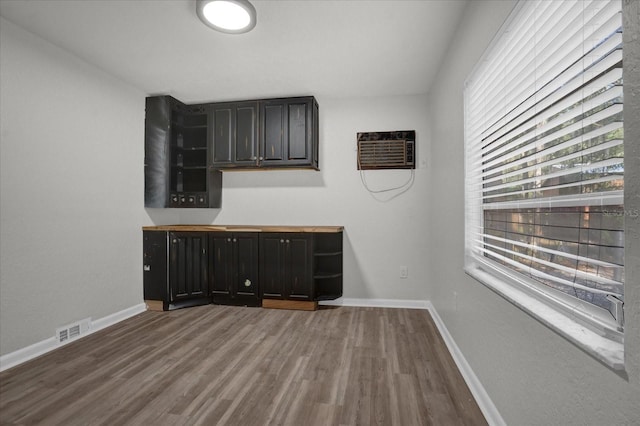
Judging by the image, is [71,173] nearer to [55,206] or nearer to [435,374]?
[55,206]

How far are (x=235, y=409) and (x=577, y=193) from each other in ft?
6.42

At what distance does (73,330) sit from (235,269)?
5.09 feet

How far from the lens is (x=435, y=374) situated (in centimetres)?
204

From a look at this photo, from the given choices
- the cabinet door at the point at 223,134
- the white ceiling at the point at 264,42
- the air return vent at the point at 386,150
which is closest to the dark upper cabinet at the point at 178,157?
the cabinet door at the point at 223,134

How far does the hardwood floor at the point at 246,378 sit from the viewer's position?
1.64m

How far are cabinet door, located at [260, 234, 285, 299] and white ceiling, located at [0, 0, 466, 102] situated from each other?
1.78 meters

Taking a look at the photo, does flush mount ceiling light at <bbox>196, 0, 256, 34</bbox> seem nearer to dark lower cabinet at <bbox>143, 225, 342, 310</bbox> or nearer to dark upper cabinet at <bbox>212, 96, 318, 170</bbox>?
dark upper cabinet at <bbox>212, 96, 318, 170</bbox>

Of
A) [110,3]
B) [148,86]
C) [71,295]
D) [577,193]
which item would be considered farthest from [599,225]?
[148,86]

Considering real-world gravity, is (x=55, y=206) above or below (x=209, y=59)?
below

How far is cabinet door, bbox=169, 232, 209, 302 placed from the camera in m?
3.48

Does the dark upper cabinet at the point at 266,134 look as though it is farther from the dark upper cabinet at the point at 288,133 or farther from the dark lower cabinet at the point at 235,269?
the dark lower cabinet at the point at 235,269

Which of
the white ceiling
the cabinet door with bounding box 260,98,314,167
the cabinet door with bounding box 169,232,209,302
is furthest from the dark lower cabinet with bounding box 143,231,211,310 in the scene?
the white ceiling

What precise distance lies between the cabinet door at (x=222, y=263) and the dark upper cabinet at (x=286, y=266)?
41cm

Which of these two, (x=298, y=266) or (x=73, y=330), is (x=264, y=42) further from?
(x=73, y=330)
